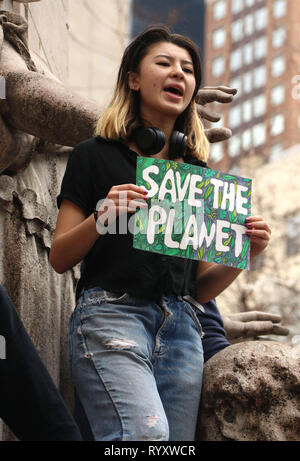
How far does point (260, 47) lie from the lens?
32438mm

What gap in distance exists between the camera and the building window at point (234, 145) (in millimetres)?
18094

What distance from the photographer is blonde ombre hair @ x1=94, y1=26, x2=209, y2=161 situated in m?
3.62

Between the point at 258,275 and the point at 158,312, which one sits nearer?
the point at 158,312

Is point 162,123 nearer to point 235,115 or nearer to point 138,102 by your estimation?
point 138,102

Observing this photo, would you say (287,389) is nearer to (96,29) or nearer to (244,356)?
(244,356)

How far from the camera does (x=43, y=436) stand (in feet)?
8.94

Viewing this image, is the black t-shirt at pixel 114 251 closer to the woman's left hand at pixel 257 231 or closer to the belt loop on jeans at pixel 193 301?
the belt loop on jeans at pixel 193 301

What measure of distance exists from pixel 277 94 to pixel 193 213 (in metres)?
30.6

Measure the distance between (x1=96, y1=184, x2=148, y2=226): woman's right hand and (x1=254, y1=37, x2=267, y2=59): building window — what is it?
29986mm

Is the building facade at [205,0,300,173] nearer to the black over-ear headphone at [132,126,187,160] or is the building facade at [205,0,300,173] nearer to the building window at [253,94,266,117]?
the building window at [253,94,266,117]

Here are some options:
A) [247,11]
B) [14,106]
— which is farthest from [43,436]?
[247,11]

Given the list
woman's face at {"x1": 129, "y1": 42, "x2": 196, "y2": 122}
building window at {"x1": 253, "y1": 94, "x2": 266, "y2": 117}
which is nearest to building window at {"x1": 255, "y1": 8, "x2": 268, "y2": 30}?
building window at {"x1": 253, "y1": 94, "x2": 266, "y2": 117}

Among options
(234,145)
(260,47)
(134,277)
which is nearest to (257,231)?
(134,277)

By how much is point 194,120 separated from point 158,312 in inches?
36.0
